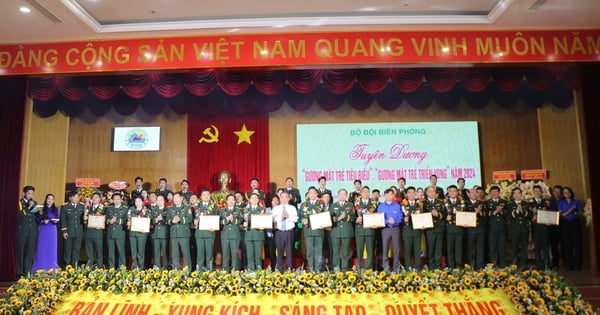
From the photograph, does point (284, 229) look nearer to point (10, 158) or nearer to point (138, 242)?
point (138, 242)

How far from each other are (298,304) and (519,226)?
3.43 metres

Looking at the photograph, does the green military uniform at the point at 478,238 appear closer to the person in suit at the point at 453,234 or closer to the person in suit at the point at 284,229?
the person in suit at the point at 453,234

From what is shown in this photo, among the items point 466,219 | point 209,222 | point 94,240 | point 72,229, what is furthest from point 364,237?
point 72,229

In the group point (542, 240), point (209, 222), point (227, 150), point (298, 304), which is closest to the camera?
point (298, 304)

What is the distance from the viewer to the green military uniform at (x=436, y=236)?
19.2ft

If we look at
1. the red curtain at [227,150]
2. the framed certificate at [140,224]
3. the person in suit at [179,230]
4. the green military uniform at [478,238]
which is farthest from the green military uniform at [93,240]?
the green military uniform at [478,238]

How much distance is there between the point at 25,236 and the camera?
619 cm

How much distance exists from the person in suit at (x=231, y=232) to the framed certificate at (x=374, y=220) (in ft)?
5.67

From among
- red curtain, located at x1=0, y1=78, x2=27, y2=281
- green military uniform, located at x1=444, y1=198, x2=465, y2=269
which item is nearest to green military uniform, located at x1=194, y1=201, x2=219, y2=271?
red curtain, located at x1=0, y1=78, x2=27, y2=281

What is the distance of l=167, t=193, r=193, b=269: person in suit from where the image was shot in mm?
5992

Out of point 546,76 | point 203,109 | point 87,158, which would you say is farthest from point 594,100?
point 87,158

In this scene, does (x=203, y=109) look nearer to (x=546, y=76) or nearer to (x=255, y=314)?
(x=255, y=314)

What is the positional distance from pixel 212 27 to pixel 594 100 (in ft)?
17.7

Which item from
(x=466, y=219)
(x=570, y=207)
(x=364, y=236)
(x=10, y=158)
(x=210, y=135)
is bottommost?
(x=364, y=236)
